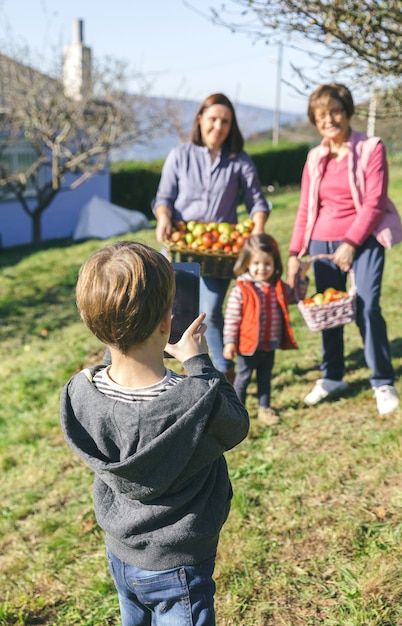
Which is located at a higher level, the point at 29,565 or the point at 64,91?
the point at 64,91

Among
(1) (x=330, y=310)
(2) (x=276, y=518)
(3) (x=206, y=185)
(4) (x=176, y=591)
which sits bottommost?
(2) (x=276, y=518)

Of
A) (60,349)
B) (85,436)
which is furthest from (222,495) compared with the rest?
(60,349)

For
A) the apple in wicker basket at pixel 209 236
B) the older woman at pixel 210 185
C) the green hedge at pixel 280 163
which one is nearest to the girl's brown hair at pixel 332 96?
the older woman at pixel 210 185

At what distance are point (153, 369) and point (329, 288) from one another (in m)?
2.99

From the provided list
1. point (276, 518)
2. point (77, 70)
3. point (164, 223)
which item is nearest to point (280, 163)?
point (77, 70)

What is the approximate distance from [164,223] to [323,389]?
160cm

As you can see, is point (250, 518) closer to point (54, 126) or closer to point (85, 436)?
point (85, 436)

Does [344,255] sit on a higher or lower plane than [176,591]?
higher

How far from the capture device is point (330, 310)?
446cm

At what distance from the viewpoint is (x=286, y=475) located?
4.04m

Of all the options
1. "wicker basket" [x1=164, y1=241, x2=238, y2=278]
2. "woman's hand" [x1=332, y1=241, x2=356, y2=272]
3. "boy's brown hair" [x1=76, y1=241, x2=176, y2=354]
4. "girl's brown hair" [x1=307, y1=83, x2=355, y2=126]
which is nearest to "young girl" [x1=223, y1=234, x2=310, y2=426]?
"wicker basket" [x1=164, y1=241, x2=238, y2=278]

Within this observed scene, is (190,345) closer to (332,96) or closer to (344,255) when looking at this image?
(344,255)

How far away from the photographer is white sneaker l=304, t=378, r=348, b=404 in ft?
16.3

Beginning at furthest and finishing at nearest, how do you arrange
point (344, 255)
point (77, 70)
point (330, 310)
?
point (77, 70), point (330, 310), point (344, 255)
